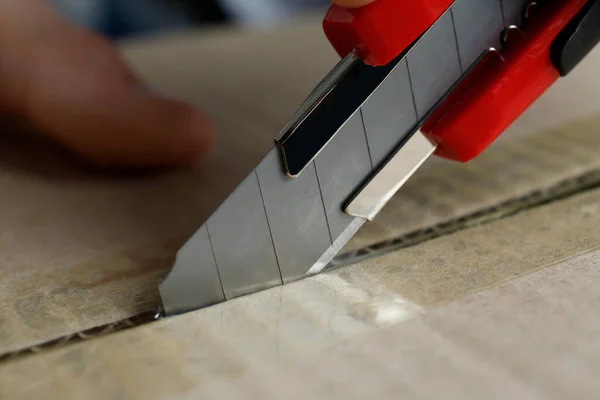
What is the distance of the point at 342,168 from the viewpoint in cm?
38

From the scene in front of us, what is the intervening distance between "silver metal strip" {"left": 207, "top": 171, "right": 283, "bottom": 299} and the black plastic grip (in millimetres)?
181

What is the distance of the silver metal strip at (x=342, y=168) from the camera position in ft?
1.22

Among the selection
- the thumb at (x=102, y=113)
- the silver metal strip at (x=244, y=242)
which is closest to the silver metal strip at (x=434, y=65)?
the silver metal strip at (x=244, y=242)

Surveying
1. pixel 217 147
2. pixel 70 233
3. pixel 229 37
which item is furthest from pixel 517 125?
pixel 229 37

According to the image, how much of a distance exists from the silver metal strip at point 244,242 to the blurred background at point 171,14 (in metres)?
1.24

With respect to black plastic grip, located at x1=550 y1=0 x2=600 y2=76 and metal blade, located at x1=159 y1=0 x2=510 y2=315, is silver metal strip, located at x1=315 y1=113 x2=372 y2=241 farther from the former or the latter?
black plastic grip, located at x1=550 y1=0 x2=600 y2=76

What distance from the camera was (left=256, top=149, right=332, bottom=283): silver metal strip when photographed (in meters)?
0.36

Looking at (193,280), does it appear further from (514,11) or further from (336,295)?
(514,11)

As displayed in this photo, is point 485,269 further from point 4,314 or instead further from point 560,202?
point 4,314

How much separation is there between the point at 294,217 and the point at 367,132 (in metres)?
0.06

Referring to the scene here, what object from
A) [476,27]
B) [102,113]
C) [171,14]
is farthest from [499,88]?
[171,14]

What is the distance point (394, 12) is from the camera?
1.07 ft

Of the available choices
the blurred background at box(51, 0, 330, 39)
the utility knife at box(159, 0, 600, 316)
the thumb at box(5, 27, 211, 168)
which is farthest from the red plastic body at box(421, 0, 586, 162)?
the blurred background at box(51, 0, 330, 39)

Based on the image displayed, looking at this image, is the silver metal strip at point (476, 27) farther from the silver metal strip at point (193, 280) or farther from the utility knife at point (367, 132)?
the silver metal strip at point (193, 280)
